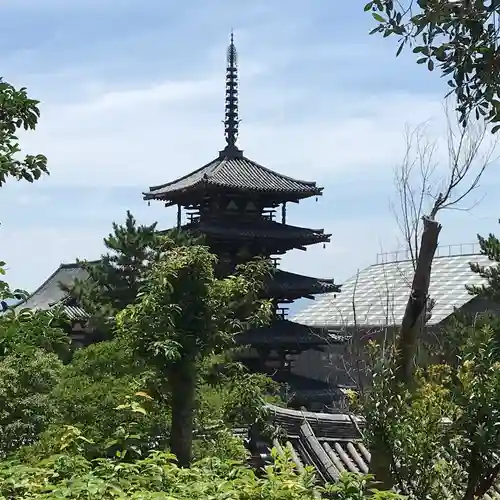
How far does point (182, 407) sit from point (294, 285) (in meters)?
17.0

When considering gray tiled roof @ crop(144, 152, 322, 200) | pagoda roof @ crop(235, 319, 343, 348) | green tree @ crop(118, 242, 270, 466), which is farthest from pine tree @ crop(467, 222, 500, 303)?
green tree @ crop(118, 242, 270, 466)

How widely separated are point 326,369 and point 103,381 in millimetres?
19339

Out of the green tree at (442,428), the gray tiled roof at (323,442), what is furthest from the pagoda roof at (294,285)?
the green tree at (442,428)

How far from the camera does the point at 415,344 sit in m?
4.03

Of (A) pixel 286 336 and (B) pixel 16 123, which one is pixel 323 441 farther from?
(A) pixel 286 336

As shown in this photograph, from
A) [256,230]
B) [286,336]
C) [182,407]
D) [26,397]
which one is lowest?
[26,397]

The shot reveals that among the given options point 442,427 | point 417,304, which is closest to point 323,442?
point 442,427

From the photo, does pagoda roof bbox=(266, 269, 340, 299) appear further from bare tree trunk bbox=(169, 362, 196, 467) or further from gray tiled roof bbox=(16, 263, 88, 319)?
bare tree trunk bbox=(169, 362, 196, 467)

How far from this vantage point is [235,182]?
22375mm

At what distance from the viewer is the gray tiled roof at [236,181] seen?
2225cm

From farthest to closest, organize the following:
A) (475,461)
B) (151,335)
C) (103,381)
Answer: (103,381) < (151,335) < (475,461)

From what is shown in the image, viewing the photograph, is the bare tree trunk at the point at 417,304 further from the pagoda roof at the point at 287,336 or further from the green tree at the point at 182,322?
the pagoda roof at the point at 287,336

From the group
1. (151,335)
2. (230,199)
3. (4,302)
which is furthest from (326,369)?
(4,302)

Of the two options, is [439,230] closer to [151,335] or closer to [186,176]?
[151,335]
